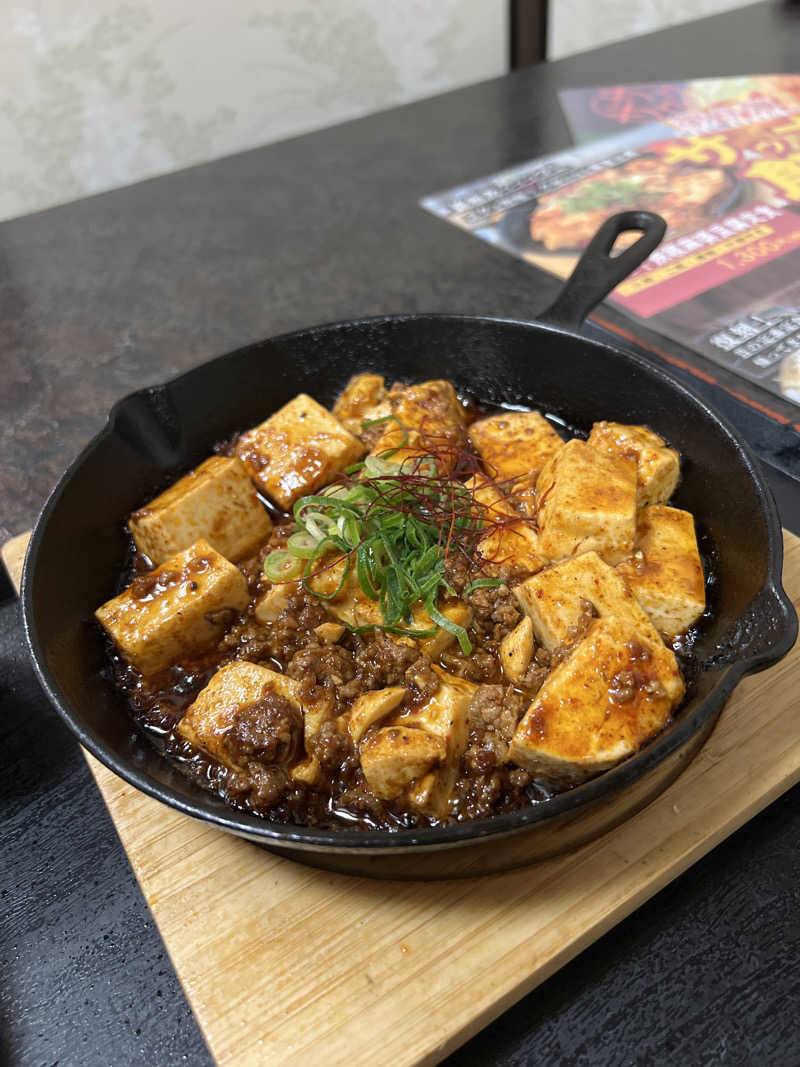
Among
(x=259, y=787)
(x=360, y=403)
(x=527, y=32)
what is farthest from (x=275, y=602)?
(x=527, y=32)

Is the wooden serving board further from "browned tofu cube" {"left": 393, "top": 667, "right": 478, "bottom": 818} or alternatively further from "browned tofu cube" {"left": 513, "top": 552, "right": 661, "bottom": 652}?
"browned tofu cube" {"left": 513, "top": 552, "right": 661, "bottom": 652}

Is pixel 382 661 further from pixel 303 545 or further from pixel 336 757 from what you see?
pixel 303 545

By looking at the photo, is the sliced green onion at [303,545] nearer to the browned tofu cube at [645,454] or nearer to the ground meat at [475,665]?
the ground meat at [475,665]

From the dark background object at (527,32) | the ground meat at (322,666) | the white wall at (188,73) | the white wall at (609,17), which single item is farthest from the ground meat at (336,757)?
the dark background object at (527,32)

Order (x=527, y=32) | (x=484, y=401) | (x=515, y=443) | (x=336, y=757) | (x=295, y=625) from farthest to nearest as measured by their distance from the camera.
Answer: (x=527, y=32)
(x=484, y=401)
(x=515, y=443)
(x=295, y=625)
(x=336, y=757)

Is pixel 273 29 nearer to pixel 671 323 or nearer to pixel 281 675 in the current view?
pixel 671 323

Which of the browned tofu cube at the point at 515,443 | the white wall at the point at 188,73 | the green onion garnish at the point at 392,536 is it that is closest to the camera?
the green onion garnish at the point at 392,536

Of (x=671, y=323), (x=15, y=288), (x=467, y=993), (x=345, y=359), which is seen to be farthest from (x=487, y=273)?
(x=467, y=993)

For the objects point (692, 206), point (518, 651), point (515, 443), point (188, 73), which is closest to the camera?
point (518, 651)
